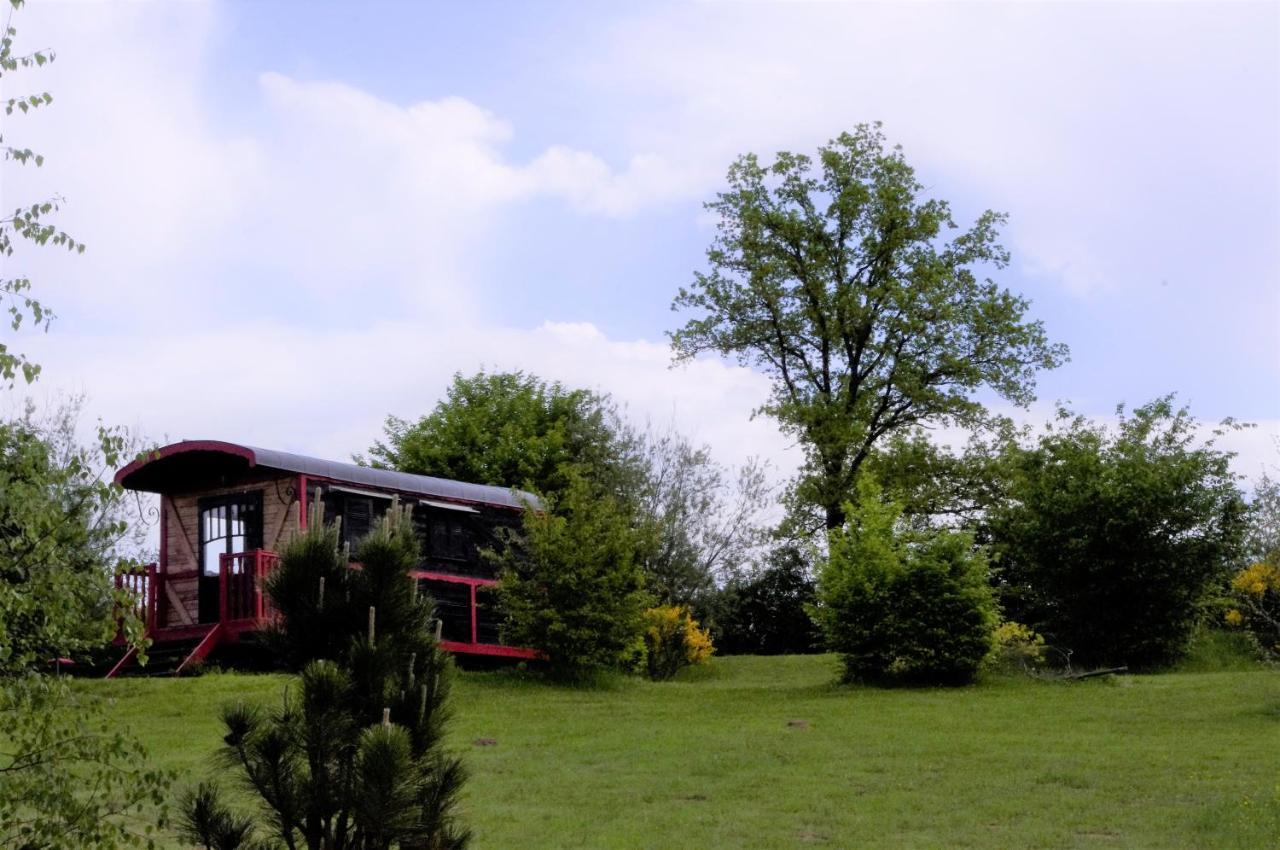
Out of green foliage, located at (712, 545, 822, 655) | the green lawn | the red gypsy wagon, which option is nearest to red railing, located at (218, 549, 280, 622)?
the red gypsy wagon

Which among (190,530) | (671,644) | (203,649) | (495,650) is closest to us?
(203,649)

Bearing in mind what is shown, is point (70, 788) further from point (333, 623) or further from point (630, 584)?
point (630, 584)

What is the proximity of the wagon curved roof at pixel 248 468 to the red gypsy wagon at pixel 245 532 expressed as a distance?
2cm

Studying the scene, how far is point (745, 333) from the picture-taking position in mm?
35906

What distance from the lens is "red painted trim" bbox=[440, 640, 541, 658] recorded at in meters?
24.1

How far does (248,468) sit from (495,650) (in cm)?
517

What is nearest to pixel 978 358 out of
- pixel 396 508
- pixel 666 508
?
pixel 666 508

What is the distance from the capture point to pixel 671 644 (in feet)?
90.6

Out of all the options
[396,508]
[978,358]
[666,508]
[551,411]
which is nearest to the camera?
[396,508]

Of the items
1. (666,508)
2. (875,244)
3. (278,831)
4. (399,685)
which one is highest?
(875,244)

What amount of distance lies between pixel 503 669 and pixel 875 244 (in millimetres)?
16100

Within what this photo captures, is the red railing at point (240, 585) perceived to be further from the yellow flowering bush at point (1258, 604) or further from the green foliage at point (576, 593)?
the yellow flowering bush at point (1258, 604)

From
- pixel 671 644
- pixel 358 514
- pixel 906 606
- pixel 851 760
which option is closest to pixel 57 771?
pixel 851 760

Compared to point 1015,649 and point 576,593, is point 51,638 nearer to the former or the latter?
point 576,593
